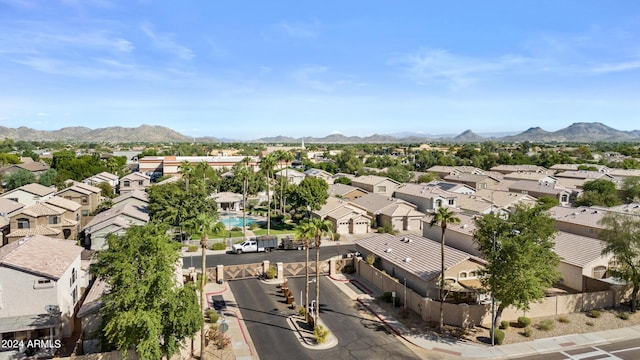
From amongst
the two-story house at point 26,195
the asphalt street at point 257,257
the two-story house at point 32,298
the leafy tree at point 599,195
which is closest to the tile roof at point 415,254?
the asphalt street at point 257,257

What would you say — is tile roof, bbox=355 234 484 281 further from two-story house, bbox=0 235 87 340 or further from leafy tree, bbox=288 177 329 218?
two-story house, bbox=0 235 87 340

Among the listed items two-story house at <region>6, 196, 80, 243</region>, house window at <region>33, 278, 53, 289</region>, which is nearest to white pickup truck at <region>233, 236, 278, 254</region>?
two-story house at <region>6, 196, 80, 243</region>

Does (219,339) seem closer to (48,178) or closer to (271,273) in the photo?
(271,273)

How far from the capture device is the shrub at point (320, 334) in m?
28.0

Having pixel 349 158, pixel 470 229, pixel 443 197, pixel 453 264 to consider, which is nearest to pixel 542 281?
pixel 453 264

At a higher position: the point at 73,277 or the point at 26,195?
the point at 26,195

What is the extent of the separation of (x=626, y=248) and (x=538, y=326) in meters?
9.87

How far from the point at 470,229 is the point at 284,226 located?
3056 centimetres

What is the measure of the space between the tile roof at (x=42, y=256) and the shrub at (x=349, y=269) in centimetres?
2415

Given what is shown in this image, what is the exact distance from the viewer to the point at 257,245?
169 ft

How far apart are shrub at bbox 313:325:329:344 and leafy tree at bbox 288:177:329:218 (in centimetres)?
3628

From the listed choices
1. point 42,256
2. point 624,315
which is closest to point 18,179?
point 42,256

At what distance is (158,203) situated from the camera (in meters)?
55.9

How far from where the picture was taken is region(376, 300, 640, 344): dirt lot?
29.2 m
